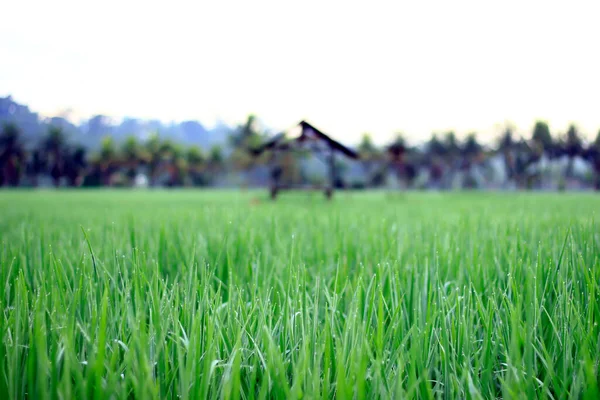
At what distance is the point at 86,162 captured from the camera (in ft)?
204

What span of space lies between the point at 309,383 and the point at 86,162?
229ft

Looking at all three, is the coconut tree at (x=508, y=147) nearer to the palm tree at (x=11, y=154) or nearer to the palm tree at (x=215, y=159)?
the palm tree at (x=215, y=159)

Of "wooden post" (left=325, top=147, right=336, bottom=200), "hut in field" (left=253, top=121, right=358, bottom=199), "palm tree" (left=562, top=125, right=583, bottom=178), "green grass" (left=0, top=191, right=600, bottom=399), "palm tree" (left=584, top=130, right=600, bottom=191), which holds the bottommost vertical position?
"green grass" (left=0, top=191, right=600, bottom=399)

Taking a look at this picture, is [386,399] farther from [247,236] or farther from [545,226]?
[545,226]

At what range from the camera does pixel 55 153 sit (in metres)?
60.3

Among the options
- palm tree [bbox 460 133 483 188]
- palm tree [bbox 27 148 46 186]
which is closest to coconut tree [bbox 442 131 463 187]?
palm tree [bbox 460 133 483 188]

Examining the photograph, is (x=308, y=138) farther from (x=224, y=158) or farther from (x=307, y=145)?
(x=224, y=158)

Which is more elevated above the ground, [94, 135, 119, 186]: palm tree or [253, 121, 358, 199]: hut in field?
[94, 135, 119, 186]: palm tree

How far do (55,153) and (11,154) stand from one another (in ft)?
21.5

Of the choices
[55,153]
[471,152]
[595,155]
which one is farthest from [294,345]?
[471,152]

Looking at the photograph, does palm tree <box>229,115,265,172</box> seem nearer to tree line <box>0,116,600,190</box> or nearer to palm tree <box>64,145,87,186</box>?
tree line <box>0,116,600,190</box>

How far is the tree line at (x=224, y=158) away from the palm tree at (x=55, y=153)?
132mm

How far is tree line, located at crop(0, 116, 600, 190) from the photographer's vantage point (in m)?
56.4

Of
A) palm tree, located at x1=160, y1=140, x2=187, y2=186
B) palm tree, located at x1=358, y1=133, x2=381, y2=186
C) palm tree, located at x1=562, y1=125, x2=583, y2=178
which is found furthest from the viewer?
palm tree, located at x1=358, y1=133, x2=381, y2=186
